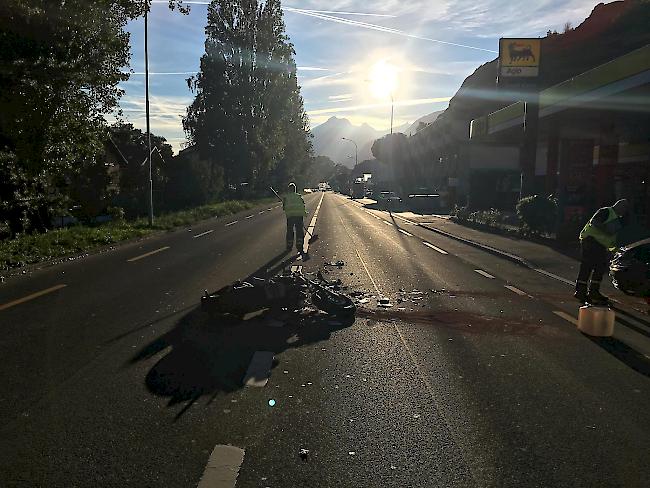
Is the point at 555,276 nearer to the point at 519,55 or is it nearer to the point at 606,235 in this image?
the point at 606,235

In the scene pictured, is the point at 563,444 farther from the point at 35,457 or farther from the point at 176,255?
the point at 176,255

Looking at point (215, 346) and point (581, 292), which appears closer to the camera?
point (215, 346)

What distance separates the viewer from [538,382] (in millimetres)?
5809

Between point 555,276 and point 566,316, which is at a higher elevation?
point 566,316

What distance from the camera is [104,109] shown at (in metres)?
19.7

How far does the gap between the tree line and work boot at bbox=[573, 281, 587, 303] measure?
13902mm

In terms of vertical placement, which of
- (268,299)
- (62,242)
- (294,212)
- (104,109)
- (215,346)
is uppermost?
A: (104,109)

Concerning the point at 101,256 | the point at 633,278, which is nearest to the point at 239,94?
the point at 101,256

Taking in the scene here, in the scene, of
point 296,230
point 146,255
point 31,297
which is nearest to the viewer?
point 31,297

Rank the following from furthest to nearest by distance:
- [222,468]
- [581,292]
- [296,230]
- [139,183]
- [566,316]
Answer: [139,183] → [296,230] → [581,292] → [566,316] → [222,468]

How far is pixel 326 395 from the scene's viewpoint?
5363mm

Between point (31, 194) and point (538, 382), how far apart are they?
1965 centimetres

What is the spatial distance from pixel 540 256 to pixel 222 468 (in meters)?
14.7

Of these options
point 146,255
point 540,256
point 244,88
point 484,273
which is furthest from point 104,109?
point 244,88
